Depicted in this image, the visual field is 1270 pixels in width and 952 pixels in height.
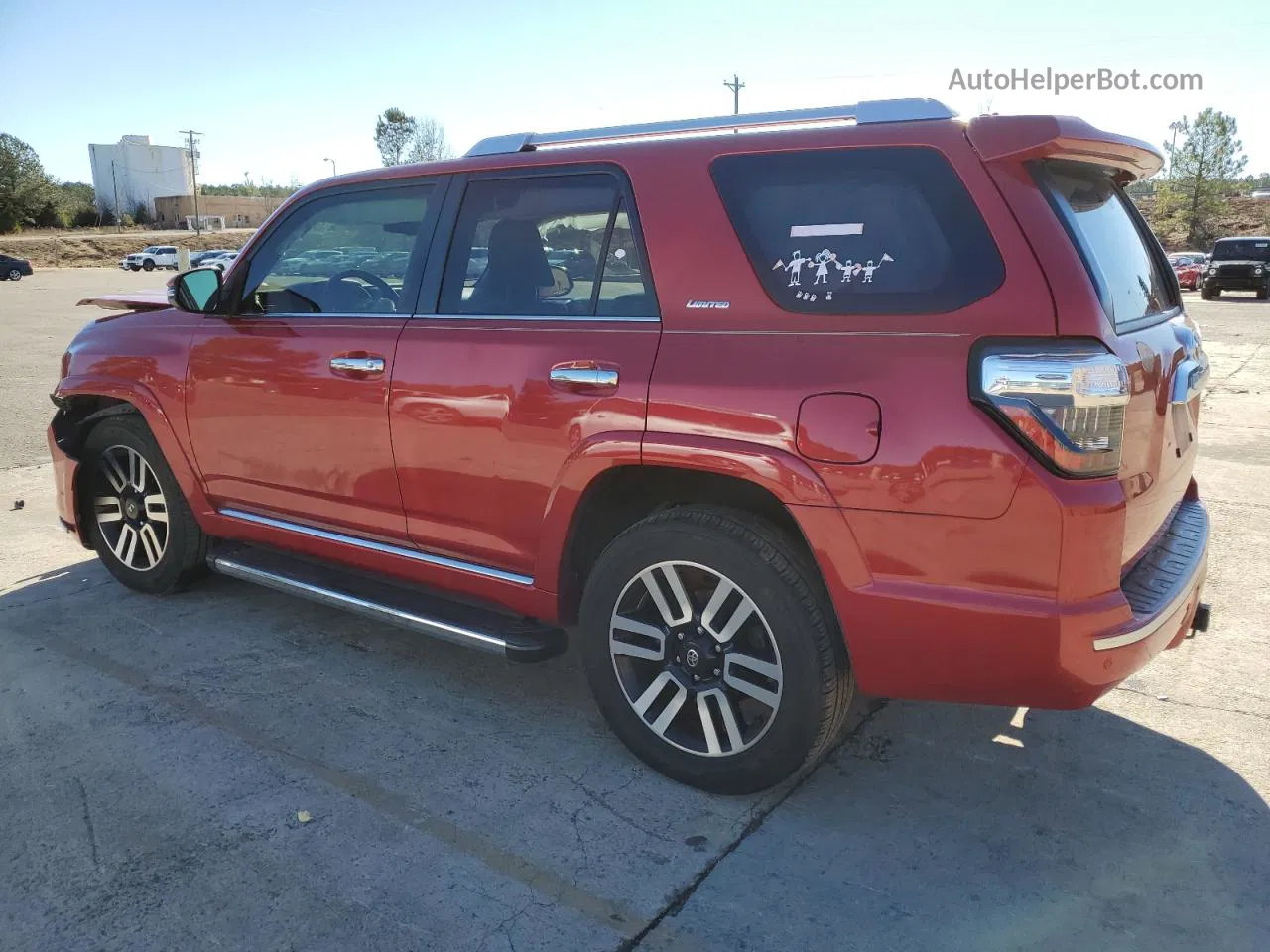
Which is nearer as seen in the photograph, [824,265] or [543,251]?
[824,265]

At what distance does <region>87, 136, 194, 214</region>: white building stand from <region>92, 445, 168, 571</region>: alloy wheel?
120 meters

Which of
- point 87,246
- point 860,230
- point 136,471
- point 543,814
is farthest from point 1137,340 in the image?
point 87,246

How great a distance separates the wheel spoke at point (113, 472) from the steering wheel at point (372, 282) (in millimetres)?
1615

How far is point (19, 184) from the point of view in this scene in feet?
259

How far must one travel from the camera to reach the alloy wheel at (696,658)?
2.83 meters

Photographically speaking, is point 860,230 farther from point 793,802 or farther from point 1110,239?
point 793,802

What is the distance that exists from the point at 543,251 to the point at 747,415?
1092mm

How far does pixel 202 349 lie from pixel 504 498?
1.74 m

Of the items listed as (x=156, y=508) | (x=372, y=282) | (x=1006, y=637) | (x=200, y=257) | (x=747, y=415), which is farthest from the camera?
(x=200, y=257)

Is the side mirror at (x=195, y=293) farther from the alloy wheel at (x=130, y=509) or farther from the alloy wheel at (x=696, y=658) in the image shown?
the alloy wheel at (x=696, y=658)

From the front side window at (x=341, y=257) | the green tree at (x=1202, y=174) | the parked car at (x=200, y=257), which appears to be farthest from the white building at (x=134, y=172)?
the front side window at (x=341, y=257)

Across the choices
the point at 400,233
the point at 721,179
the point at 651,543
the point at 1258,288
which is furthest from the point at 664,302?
the point at 1258,288

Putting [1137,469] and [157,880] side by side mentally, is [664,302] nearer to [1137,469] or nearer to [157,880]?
[1137,469]

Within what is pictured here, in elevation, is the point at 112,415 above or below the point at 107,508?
above
